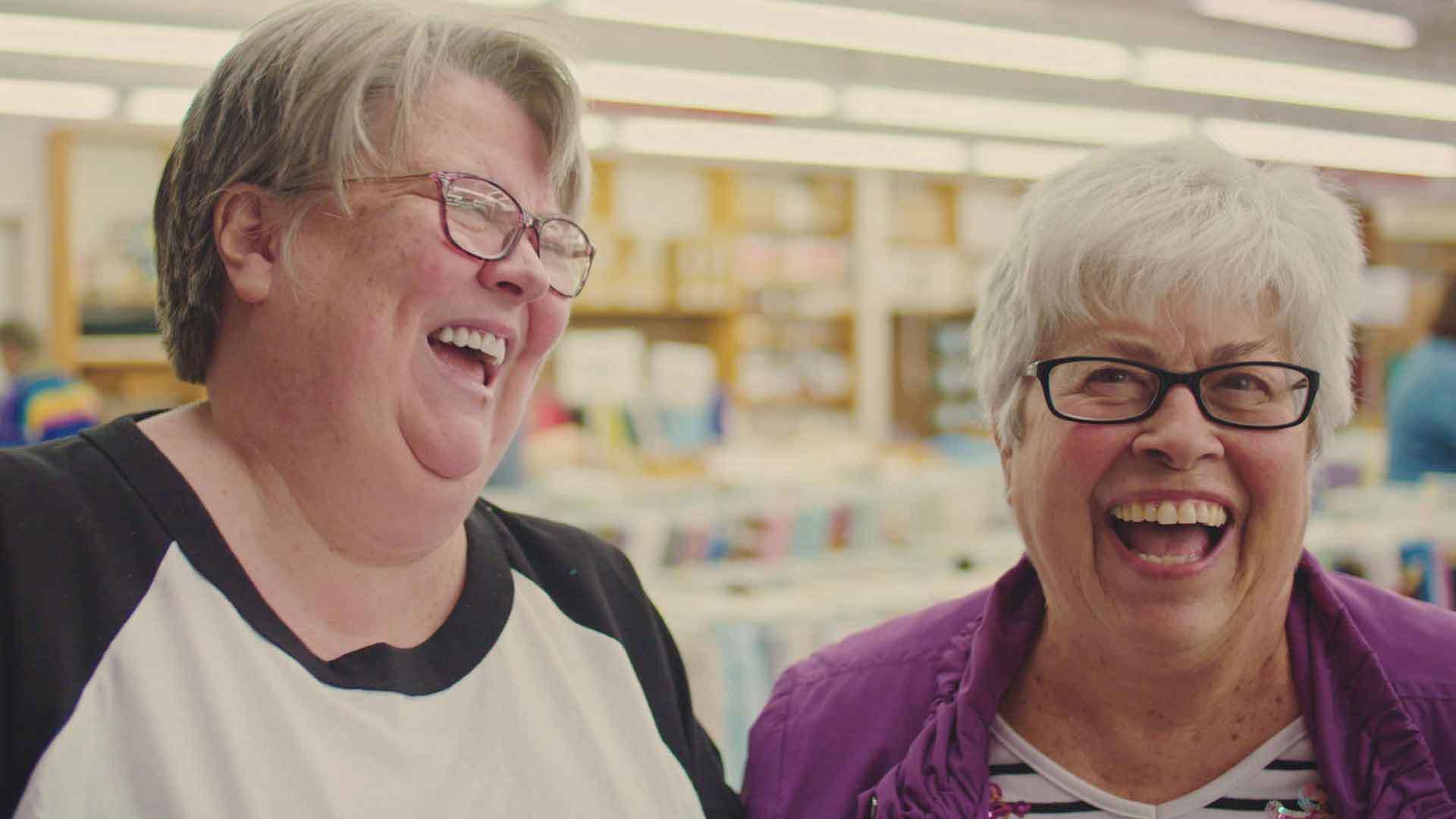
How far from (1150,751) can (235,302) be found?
46.1 inches


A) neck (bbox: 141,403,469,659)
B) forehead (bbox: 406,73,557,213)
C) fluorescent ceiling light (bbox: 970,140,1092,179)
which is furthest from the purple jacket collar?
fluorescent ceiling light (bbox: 970,140,1092,179)

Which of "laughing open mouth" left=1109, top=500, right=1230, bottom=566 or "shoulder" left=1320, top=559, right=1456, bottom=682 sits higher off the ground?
"laughing open mouth" left=1109, top=500, right=1230, bottom=566

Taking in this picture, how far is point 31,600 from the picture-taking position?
108 centimetres

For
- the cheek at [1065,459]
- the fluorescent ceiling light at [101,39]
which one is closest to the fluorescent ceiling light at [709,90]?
the fluorescent ceiling light at [101,39]

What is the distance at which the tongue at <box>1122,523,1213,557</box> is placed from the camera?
4.38ft

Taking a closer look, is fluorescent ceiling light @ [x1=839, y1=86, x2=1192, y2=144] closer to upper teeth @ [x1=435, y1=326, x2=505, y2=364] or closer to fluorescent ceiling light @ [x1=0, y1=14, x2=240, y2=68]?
fluorescent ceiling light @ [x1=0, y1=14, x2=240, y2=68]

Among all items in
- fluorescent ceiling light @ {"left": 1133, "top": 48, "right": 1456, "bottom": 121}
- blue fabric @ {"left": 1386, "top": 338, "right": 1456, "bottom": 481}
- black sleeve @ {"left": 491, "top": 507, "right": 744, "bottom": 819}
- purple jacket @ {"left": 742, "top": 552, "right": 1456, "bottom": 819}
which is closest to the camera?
purple jacket @ {"left": 742, "top": 552, "right": 1456, "bottom": 819}

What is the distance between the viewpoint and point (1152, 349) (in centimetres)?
130

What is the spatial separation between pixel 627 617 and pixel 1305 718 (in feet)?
2.74

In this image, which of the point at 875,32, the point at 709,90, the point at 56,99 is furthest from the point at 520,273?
the point at 56,99

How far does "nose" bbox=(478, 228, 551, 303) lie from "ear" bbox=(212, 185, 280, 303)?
219 millimetres

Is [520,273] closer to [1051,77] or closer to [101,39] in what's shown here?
[101,39]

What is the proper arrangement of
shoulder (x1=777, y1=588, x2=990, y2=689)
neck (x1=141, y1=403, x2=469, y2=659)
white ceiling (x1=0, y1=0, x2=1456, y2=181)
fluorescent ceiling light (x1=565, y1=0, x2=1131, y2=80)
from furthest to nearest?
white ceiling (x1=0, y1=0, x2=1456, y2=181) < fluorescent ceiling light (x1=565, y1=0, x2=1131, y2=80) < shoulder (x1=777, y1=588, x2=990, y2=689) < neck (x1=141, y1=403, x2=469, y2=659)

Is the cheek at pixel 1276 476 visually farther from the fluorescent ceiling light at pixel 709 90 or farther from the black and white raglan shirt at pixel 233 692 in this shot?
the fluorescent ceiling light at pixel 709 90
